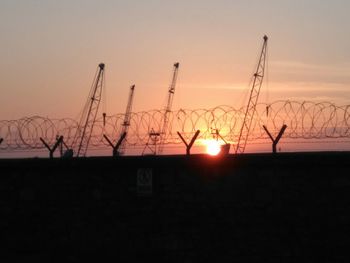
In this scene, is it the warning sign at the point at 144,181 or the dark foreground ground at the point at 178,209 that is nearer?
the dark foreground ground at the point at 178,209

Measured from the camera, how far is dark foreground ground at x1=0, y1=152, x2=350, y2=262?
15438 mm

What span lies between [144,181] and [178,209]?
118cm

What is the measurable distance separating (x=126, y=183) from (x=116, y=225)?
3.55 ft

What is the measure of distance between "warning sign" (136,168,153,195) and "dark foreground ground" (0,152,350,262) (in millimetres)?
28

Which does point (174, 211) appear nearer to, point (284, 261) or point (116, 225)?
point (116, 225)

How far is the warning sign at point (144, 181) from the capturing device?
17000 millimetres

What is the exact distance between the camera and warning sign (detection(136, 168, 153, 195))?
669 inches

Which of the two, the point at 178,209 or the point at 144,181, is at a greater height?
the point at 144,181

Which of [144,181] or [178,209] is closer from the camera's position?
[178,209]

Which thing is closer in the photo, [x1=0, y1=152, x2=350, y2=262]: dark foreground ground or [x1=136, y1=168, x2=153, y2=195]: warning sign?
[x1=0, y1=152, x2=350, y2=262]: dark foreground ground

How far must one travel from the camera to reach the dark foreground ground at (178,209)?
50.6ft

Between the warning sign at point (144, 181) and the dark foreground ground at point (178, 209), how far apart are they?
28 mm

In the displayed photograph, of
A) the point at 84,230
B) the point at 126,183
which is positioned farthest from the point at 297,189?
the point at 84,230

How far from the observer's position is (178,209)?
1659 centimetres
